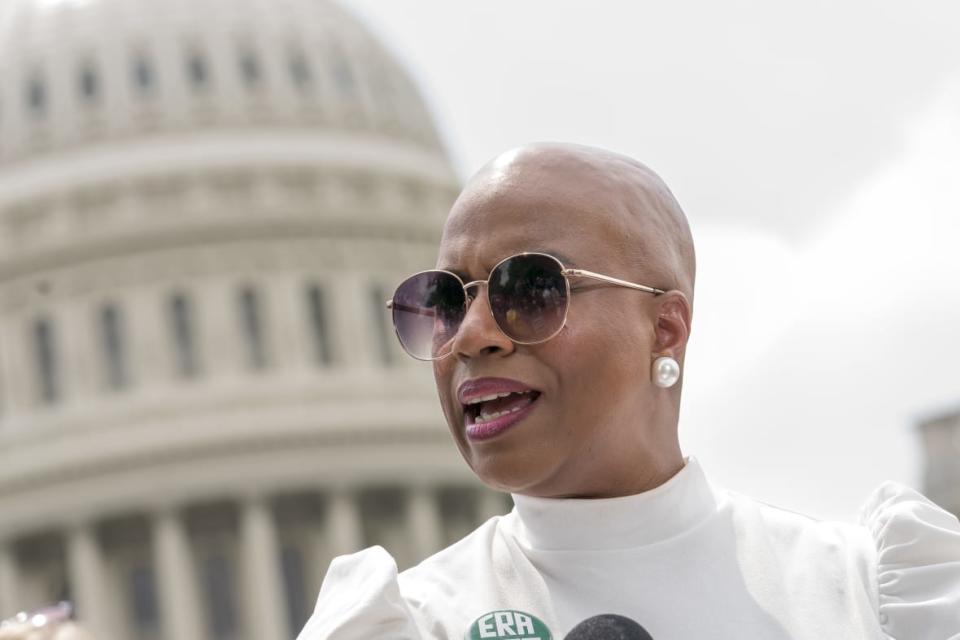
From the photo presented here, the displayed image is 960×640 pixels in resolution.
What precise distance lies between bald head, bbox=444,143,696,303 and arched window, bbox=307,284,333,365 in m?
48.1

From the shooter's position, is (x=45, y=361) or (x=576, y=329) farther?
(x=45, y=361)

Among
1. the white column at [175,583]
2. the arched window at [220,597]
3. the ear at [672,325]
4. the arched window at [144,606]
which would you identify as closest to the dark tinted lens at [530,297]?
the ear at [672,325]

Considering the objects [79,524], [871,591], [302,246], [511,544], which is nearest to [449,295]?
[511,544]

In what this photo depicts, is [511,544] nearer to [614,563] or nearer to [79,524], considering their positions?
[614,563]

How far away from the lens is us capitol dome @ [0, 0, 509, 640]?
155 feet

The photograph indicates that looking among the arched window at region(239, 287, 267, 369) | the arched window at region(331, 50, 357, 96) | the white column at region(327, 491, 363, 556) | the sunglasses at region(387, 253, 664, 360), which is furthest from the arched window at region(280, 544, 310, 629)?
the sunglasses at region(387, 253, 664, 360)

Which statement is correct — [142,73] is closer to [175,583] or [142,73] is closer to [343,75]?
[343,75]

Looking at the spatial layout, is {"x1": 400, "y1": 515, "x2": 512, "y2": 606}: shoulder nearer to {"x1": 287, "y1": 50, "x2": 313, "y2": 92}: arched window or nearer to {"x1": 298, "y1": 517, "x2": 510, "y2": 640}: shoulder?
{"x1": 298, "y1": 517, "x2": 510, "y2": 640}: shoulder

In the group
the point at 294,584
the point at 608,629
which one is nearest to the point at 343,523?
the point at 294,584

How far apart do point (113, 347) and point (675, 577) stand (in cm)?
4827

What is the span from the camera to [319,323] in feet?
169

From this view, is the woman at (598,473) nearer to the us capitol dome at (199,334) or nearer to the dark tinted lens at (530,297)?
→ the dark tinted lens at (530,297)

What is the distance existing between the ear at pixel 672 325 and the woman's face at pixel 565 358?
2 cm

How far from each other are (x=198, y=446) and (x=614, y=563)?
45.4 metres
